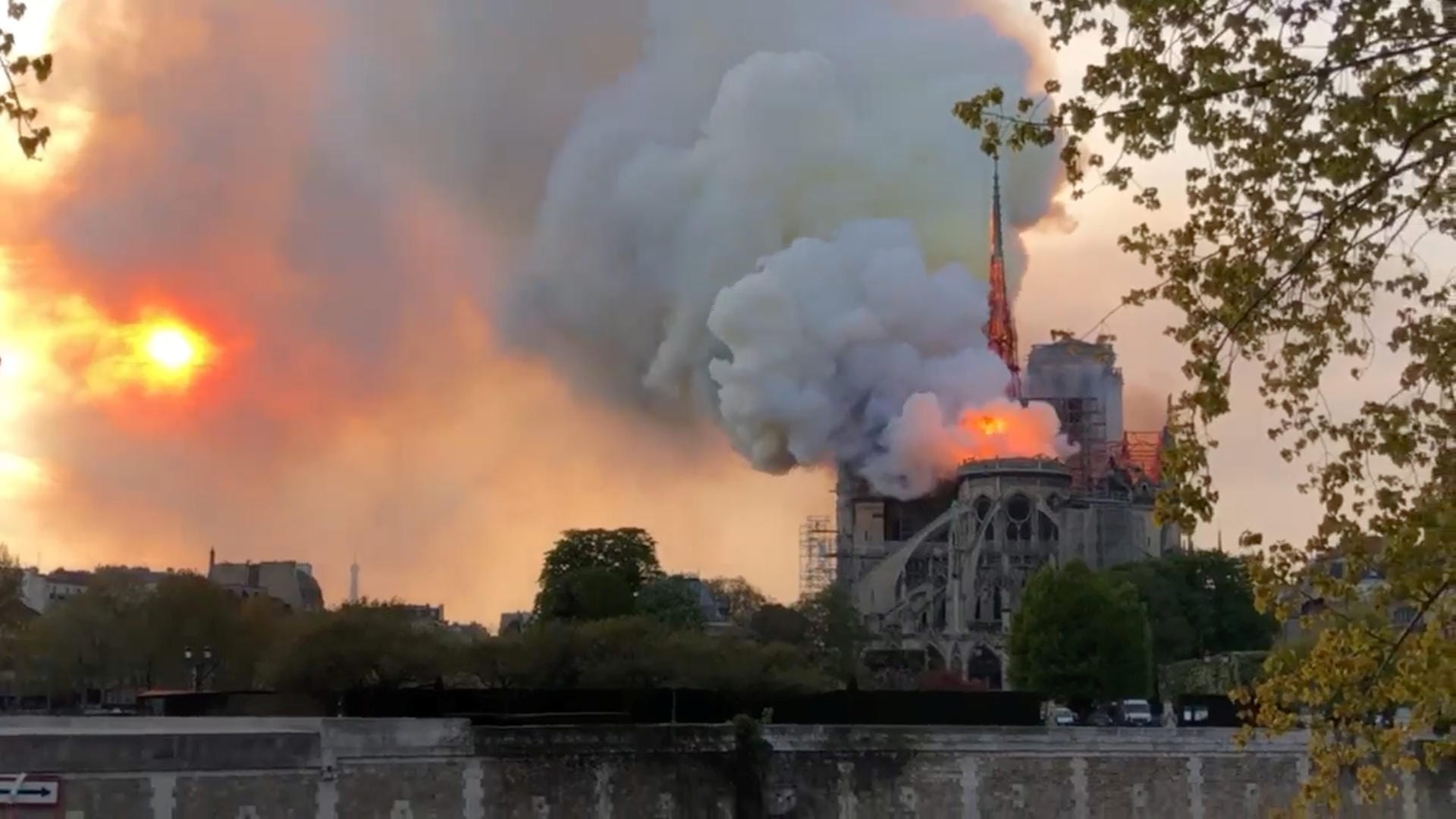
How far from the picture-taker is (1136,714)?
170 feet

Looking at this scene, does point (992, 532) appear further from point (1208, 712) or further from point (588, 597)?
point (1208, 712)

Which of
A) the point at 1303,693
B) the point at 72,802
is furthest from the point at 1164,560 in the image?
the point at 1303,693

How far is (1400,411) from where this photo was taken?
15.3 meters

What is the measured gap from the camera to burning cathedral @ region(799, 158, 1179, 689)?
101 m

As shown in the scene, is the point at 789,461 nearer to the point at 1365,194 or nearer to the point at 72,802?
the point at 72,802

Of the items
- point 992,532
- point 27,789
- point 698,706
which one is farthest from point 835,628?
point 27,789

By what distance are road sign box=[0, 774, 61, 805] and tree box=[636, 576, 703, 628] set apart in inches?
1811

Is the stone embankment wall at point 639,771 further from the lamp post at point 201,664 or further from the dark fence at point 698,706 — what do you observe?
the lamp post at point 201,664

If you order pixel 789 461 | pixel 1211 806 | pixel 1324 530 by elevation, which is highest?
pixel 789 461

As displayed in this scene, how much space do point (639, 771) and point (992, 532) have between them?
67857mm

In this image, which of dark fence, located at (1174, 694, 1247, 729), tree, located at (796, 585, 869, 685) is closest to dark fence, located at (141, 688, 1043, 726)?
dark fence, located at (1174, 694, 1247, 729)

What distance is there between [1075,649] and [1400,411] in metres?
54.5

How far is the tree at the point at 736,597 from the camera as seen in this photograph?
11256cm

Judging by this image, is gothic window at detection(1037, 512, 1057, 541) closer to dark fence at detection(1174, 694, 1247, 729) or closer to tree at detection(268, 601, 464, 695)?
tree at detection(268, 601, 464, 695)
